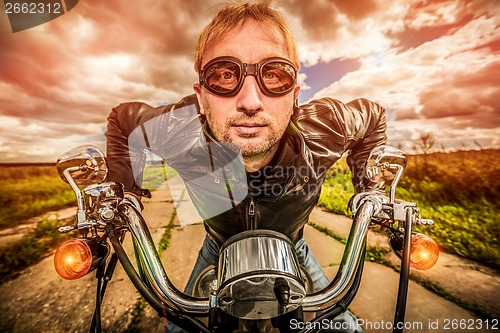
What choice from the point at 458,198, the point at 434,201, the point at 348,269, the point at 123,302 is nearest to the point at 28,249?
the point at 123,302

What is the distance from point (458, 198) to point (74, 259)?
5525 millimetres

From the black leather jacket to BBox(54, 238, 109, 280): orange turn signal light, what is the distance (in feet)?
2.63

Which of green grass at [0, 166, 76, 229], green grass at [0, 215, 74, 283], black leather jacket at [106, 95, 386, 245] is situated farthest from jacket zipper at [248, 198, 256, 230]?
green grass at [0, 166, 76, 229]

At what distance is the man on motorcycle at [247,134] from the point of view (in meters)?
1.26

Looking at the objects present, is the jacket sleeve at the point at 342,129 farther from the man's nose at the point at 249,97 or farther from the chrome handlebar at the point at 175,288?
the chrome handlebar at the point at 175,288

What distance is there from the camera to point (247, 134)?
1.27 metres

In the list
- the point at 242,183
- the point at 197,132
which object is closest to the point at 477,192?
the point at 242,183

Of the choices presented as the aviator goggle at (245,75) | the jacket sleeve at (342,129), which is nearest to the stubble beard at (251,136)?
the aviator goggle at (245,75)

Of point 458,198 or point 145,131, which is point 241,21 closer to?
point 145,131

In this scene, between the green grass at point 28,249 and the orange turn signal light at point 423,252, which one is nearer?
the orange turn signal light at point 423,252

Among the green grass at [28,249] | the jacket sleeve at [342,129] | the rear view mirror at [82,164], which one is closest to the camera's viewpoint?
the rear view mirror at [82,164]

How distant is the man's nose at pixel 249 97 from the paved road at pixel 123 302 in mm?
1844

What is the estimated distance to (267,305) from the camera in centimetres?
74

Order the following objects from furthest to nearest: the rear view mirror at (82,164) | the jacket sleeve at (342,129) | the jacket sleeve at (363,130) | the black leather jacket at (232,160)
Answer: the jacket sleeve at (363,130)
the jacket sleeve at (342,129)
the black leather jacket at (232,160)
the rear view mirror at (82,164)
